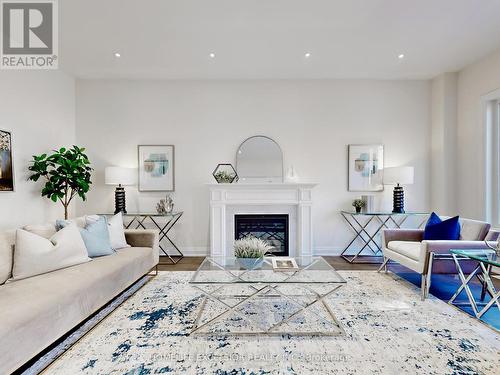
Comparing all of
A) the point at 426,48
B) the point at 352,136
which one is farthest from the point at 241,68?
the point at 426,48

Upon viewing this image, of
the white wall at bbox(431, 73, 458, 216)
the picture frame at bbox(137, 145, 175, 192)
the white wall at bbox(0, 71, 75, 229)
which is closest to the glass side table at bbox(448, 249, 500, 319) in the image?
the white wall at bbox(431, 73, 458, 216)

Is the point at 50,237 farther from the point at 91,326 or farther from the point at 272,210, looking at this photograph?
the point at 272,210

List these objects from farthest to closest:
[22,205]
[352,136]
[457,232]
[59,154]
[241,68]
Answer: [352,136] < [241,68] < [59,154] < [22,205] < [457,232]

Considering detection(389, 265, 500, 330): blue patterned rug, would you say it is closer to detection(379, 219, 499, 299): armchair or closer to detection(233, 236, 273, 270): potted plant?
detection(379, 219, 499, 299): armchair

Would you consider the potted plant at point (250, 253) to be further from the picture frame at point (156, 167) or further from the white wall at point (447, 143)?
the white wall at point (447, 143)

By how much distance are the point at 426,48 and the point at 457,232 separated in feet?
7.90

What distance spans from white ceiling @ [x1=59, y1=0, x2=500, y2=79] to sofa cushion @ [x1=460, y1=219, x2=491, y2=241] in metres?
2.21

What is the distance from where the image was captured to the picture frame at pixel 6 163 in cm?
321

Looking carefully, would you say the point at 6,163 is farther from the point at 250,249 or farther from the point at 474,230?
the point at 474,230

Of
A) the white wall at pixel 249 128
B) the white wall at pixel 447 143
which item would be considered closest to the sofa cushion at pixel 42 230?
the white wall at pixel 249 128

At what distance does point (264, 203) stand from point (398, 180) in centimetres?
206

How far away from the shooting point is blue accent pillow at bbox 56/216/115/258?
107 inches

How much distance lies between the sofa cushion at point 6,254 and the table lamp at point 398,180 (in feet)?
15.0

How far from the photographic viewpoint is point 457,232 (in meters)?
2.93
